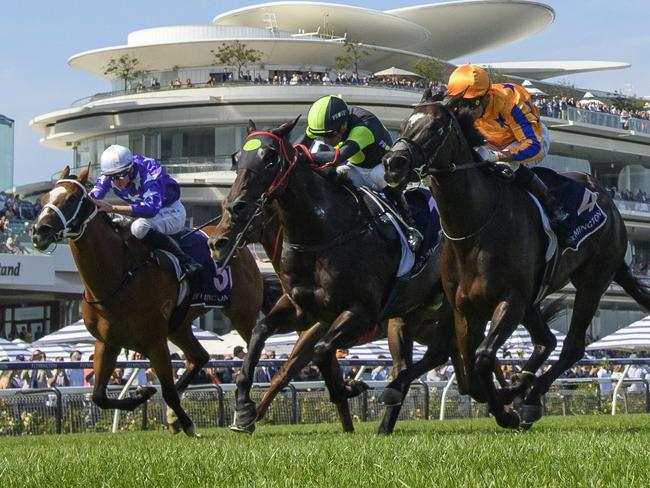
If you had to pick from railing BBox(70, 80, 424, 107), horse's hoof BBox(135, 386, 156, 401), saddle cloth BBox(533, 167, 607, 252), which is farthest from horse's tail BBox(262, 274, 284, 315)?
railing BBox(70, 80, 424, 107)

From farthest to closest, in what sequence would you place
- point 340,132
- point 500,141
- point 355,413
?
1. point 355,413
2. point 340,132
3. point 500,141

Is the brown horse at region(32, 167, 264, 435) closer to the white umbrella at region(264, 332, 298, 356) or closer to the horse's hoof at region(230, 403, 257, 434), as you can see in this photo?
the horse's hoof at region(230, 403, 257, 434)

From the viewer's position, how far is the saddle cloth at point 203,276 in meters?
11.3

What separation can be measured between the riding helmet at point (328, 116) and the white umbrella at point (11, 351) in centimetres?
1358

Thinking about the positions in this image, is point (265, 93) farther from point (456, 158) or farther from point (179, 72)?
point (456, 158)

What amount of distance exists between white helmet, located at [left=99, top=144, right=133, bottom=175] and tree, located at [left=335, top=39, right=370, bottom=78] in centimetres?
4748

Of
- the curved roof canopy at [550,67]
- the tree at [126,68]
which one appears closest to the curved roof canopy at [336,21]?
the curved roof canopy at [550,67]

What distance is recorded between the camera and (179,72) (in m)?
59.0

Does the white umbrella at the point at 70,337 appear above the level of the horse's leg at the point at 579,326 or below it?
below

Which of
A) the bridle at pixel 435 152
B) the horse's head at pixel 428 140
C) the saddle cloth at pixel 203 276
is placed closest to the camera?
the horse's head at pixel 428 140

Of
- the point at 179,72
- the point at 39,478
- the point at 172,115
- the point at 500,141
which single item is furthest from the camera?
the point at 179,72

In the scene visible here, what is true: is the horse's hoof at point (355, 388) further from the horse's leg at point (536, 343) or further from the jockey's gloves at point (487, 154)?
the jockey's gloves at point (487, 154)

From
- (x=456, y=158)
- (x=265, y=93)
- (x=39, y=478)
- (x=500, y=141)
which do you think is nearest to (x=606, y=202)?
(x=500, y=141)

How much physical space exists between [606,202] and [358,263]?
215cm
